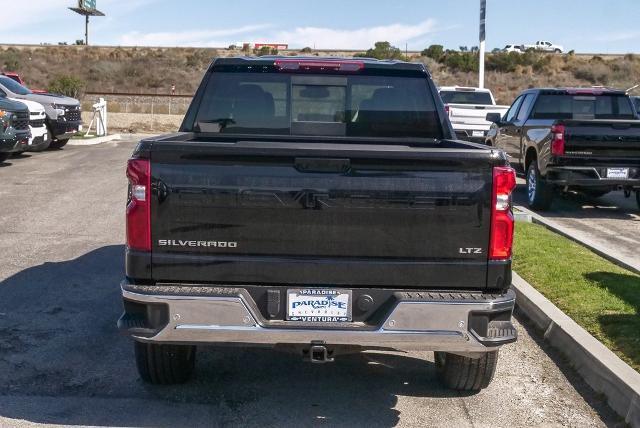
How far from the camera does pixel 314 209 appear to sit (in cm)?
431

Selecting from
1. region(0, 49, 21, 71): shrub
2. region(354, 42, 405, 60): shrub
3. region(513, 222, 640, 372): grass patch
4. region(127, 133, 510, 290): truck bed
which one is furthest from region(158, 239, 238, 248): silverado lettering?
region(0, 49, 21, 71): shrub

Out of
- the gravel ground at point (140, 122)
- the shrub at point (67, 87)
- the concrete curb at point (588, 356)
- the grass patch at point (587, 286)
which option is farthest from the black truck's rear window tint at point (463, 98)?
the shrub at point (67, 87)

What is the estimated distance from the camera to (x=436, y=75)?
66.2 metres

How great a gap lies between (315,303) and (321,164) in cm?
73

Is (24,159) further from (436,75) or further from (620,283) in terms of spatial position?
(436,75)

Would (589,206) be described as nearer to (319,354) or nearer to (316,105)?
(316,105)

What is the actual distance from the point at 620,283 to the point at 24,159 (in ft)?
49.7

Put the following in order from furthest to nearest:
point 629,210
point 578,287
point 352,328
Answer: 1. point 629,210
2. point 578,287
3. point 352,328

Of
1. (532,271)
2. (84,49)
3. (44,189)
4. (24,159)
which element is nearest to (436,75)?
(84,49)

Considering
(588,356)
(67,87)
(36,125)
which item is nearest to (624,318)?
(588,356)

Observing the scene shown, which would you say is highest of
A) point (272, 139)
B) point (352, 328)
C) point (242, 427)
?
point (272, 139)

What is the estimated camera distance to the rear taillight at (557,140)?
12242 mm

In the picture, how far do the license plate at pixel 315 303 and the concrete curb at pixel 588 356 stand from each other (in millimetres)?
1834

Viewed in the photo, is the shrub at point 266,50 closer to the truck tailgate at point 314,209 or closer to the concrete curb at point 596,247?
the concrete curb at point 596,247
